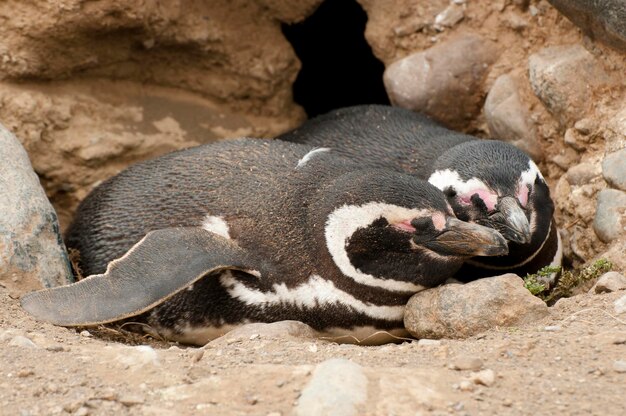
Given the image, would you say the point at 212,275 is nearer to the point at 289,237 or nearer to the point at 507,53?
the point at 289,237

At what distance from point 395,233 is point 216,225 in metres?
0.57

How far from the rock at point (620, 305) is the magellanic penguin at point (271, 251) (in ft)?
1.22

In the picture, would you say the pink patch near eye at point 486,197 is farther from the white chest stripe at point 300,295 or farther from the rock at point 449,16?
the rock at point 449,16

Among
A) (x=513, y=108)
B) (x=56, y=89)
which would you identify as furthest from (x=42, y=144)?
(x=513, y=108)

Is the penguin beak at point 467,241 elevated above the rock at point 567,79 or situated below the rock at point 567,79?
below

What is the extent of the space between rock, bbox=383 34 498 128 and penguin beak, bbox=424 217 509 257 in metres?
1.27

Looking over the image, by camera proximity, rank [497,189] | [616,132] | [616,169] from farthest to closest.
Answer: [616,132] < [616,169] < [497,189]

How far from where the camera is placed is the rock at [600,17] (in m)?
3.37

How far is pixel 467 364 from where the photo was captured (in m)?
2.30

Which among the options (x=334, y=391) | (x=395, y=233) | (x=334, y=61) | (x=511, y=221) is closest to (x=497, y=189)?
(x=511, y=221)

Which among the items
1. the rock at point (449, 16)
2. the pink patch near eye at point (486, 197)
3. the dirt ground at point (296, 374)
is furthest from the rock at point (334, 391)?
the rock at point (449, 16)

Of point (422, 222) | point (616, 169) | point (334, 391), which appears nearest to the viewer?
point (334, 391)

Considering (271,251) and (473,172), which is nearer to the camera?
(271,251)

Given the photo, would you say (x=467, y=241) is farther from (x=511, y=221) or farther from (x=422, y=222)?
(x=511, y=221)
